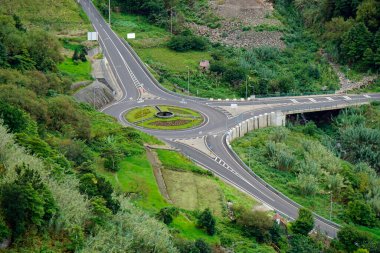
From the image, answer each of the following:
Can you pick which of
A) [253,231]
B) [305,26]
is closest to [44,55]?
[253,231]

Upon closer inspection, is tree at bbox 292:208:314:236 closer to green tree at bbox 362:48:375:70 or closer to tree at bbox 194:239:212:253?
tree at bbox 194:239:212:253

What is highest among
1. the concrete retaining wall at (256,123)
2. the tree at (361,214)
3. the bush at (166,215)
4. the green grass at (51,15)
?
the green grass at (51,15)

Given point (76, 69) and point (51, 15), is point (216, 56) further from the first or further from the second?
point (51, 15)

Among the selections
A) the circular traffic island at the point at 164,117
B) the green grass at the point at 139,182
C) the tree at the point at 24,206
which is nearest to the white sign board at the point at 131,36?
the circular traffic island at the point at 164,117

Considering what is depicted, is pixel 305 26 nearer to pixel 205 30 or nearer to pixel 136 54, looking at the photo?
pixel 205 30

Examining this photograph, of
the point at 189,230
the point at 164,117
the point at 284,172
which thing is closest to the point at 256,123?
the point at 164,117

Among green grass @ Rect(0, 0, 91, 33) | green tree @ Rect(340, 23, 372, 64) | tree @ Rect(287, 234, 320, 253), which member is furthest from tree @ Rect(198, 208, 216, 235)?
green grass @ Rect(0, 0, 91, 33)

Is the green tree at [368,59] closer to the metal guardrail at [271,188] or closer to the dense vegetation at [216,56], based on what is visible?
the dense vegetation at [216,56]
